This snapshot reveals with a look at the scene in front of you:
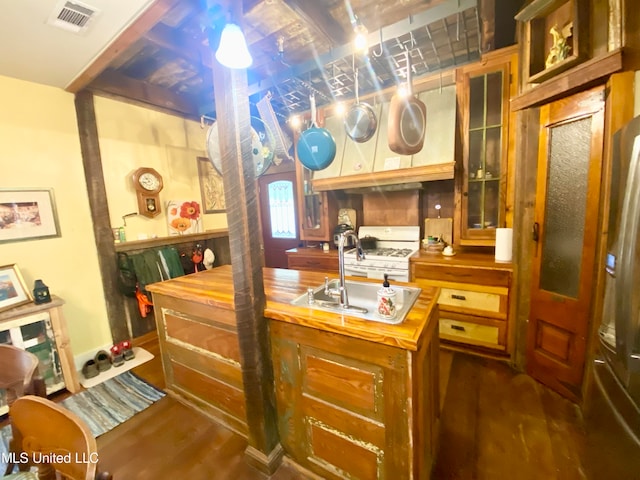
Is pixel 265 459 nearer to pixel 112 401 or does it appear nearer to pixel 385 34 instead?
pixel 112 401

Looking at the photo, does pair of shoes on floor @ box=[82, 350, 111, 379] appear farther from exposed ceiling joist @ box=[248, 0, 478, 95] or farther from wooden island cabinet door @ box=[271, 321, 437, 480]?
exposed ceiling joist @ box=[248, 0, 478, 95]

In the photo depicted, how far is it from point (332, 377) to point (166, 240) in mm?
2616

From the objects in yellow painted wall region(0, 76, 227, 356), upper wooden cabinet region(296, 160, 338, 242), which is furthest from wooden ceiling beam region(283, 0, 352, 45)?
yellow painted wall region(0, 76, 227, 356)

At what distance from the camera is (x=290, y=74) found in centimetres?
200

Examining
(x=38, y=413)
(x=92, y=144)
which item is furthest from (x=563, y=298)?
(x=92, y=144)

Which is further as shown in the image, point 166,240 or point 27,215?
point 166,240

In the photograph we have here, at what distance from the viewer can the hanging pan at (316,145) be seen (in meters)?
1.67

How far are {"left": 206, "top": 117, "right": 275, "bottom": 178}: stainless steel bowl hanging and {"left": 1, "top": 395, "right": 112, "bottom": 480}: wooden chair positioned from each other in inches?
47.9

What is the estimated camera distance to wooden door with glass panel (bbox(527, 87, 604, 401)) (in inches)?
61.0

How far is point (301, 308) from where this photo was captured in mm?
1344

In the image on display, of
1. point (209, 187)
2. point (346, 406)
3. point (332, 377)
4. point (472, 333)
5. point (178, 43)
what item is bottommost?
point (472, 333)

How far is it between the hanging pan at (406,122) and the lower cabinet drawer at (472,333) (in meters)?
1.61

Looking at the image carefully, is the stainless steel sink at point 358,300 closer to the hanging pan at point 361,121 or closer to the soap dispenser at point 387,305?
the soap dispenser at point 387,305

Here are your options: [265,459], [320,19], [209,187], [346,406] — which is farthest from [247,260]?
[209,187]
